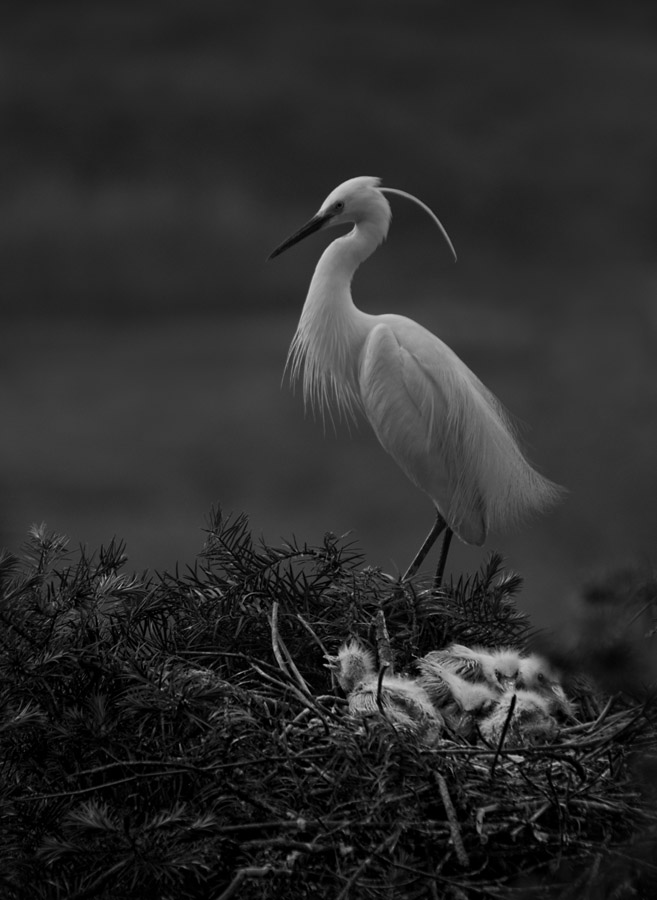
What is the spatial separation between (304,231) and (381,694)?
9.43 feet

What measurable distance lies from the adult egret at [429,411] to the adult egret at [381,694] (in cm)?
209

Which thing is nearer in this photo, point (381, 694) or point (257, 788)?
point (257, 788)

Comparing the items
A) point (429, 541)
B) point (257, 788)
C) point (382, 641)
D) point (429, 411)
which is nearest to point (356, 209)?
point (429, 411)

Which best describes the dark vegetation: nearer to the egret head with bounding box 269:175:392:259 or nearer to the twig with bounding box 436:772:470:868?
the twig with bounding box 436:772:470:868

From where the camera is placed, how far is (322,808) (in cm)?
174

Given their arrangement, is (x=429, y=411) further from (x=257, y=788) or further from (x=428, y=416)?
(x=257, y=788)

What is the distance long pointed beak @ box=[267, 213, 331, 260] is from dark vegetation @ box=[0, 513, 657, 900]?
2272 millimetres

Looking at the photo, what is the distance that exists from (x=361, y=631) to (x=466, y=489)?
1.94 metres

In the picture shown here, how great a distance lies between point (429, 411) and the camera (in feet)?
14.4

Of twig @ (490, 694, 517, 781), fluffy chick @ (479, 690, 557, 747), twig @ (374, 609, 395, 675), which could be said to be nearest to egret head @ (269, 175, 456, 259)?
twig @ (374, 609, 395, 675)

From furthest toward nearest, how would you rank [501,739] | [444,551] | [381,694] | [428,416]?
[428,416] < [444,551] < [381,694] < [501,739]

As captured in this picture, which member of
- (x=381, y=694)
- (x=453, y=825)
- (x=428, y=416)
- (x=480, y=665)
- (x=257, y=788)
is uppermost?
(x=428, y=416)

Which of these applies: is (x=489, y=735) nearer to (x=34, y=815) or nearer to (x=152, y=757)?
(x=152, y=757)

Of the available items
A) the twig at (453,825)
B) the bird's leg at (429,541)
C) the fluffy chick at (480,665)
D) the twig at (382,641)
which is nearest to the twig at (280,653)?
the twig at (382,641)
